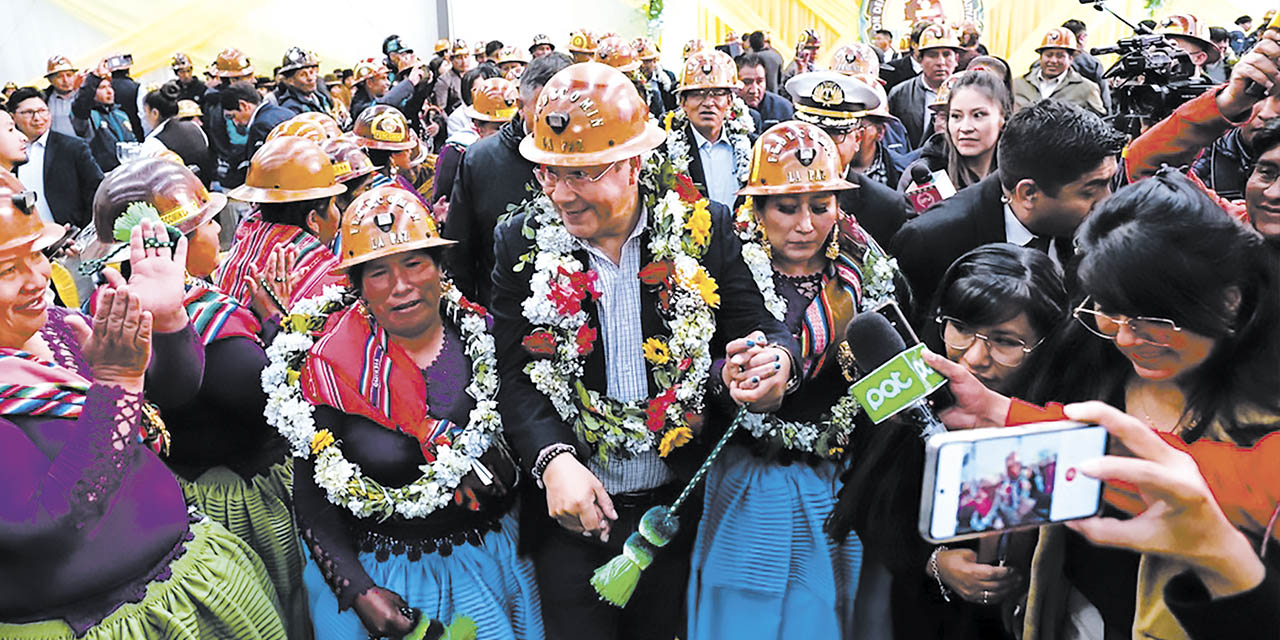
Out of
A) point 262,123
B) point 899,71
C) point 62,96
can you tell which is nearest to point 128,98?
Answer: point 62,96

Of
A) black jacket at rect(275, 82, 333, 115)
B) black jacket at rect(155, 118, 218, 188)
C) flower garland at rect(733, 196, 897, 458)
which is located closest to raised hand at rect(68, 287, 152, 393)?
flower garland at rect(733, 196, 897, 458)

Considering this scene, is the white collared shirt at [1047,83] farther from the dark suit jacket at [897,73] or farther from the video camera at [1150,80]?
the video camera at [1150,80]

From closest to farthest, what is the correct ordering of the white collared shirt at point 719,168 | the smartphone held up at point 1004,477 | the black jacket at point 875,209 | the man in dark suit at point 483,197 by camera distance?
the smartphone held up at point 1004,477 < the black jacket at point 875,209 < the man in dark suit at point 483,197 < the white collared shirt at point 719,168

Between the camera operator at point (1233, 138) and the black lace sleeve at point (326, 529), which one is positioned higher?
the camera operator at point (1233, 138)

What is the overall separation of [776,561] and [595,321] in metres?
0.92

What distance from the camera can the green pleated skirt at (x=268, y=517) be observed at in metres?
3.02

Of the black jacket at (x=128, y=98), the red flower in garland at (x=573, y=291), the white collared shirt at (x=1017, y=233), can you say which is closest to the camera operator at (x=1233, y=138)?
the white collared shirt at (x=1017, y=233)

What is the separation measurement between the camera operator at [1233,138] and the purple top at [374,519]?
2277 millimetres

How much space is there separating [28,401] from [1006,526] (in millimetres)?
2065

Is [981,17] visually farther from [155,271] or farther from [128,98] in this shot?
[155,271]

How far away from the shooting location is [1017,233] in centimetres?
317

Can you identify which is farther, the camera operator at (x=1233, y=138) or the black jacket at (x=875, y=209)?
the black jacket at (x=875, y=209)

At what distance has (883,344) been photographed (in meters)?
2.00

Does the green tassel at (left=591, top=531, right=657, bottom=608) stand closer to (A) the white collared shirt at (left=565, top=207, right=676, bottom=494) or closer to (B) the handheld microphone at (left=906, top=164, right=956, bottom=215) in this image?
(A) the white collared shirt at (left=565, top=207, right=676, bottom=494)
